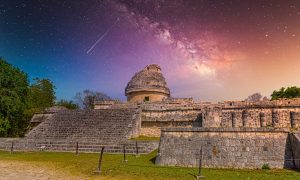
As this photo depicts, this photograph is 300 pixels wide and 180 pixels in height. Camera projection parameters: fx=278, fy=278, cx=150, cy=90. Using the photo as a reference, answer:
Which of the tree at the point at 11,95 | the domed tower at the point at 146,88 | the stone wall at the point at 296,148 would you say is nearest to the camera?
the stone wall at the point at 296,148

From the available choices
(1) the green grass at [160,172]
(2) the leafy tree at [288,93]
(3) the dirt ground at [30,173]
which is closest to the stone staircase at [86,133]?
(1) the green grass at [160,172]

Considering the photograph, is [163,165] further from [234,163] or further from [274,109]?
[274,109]

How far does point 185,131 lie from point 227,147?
2210mm

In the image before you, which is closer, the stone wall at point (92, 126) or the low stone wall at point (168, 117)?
the stone wall at point (92, 126)

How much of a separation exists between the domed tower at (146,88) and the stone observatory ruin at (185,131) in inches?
5.3

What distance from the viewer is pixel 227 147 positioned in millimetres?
13398

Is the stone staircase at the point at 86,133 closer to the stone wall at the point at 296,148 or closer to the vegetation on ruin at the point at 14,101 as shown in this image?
the vegetation on ruin at the point at 14,101

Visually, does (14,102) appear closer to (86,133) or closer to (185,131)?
(86,133)

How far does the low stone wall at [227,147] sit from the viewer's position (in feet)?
42.2

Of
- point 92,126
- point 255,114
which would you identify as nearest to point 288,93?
point 255,114

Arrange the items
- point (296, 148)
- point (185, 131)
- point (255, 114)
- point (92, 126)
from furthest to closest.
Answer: point (92, 126) < point (255, 114) < point (185, 131) < point (296, 148)

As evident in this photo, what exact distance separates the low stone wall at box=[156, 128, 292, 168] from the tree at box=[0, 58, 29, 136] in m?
20.4

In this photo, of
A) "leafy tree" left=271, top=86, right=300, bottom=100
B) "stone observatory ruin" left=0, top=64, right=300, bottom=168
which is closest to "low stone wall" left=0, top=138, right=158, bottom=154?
"stone observatory ruin" left=0, top=64, right=300, bottom=168

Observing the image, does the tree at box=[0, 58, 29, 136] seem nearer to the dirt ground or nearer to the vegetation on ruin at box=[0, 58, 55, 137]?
the vegetation on ruin at box=[0, 58, 55, 137]
